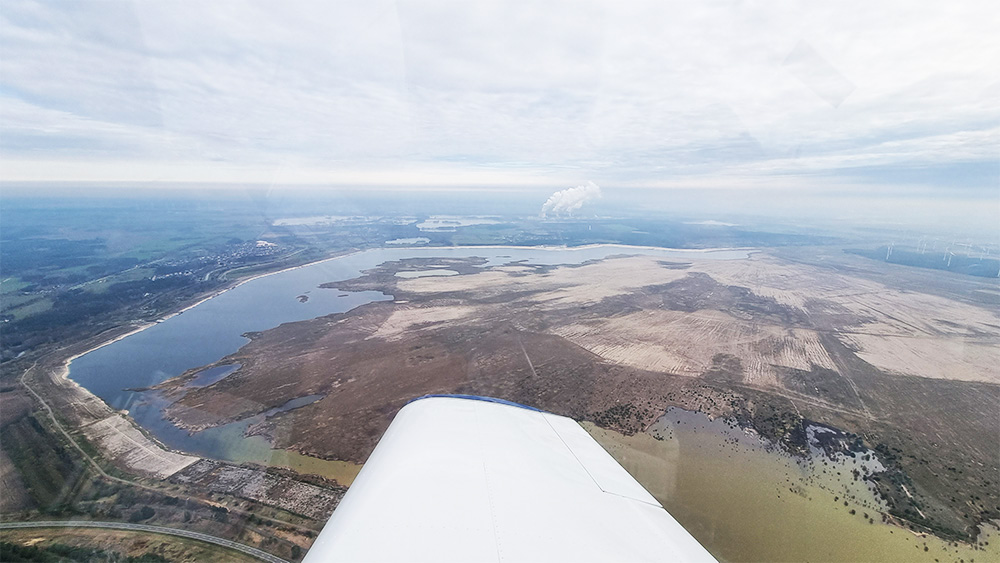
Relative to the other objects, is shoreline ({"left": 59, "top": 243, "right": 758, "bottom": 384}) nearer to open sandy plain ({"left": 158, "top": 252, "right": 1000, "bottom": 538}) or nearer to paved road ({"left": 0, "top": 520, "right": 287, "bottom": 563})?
open sandy plain ({"left": 158, "top": 252, "right": 1000, "bottom": 538})

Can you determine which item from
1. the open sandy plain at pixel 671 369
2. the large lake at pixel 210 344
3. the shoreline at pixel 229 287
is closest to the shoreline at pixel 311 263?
the shoreline at pixel 229 287

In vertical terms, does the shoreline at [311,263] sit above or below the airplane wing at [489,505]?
below

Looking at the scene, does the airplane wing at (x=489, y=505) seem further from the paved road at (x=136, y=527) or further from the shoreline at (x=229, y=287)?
the shoreline at (x=229, y=287)

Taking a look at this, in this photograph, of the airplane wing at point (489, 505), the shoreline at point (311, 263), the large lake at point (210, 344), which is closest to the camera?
the airplane wing at point (489, 505)

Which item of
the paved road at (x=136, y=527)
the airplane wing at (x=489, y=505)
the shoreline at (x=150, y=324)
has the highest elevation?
the airplane wing at (x=489, y=505)

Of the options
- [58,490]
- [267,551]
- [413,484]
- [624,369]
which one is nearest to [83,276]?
[58,490]

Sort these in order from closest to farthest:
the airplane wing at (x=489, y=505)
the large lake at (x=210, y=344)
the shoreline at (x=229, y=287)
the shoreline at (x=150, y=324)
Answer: the airplane wing at (x=489, y=505), the large lake at (x=210, y=344), the shoreline at (x=229, y=287), the shoreline at (x=150, y=324)

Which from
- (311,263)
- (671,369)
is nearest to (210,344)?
(671,369)
